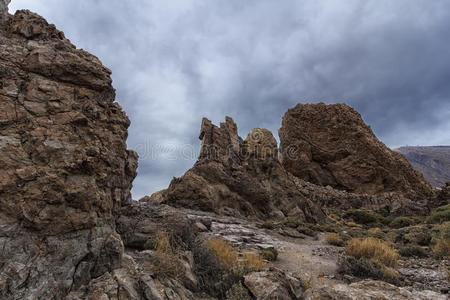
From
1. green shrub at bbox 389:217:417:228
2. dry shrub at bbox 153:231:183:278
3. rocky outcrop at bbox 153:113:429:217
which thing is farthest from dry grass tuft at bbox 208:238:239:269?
green shrub at bbox 389:217:417:228

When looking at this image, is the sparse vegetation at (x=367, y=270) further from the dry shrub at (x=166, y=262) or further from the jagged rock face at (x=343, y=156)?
the jagged rock face at (x=343, y=156)

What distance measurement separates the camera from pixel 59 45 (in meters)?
7.10

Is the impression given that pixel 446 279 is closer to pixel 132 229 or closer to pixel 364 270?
pixel 364 270

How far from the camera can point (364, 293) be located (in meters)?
6.34

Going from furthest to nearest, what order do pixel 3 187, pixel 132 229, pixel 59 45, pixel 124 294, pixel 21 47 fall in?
pixel 132 229
pixel 59 45
pixel 21 47
pixel 124 294
pixel 3 187

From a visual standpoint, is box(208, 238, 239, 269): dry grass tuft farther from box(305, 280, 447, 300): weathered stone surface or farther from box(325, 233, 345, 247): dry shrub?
box(325, 233, 345, 247): dry shrub

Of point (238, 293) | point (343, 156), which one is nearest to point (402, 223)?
point (238, 293)

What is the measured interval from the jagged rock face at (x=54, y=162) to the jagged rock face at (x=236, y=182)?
13.9 meters

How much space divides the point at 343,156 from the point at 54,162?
51507 millimetres

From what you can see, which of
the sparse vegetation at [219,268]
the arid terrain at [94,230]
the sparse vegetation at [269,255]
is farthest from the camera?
the sparse vegetation at [269,255]

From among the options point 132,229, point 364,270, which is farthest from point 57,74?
point 364,270

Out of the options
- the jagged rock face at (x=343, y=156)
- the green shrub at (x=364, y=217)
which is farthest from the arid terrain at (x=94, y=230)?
the jagged rock face at (x=343, y=156)

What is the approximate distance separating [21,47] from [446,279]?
1089 centimetres

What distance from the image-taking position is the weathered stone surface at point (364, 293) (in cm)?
621
